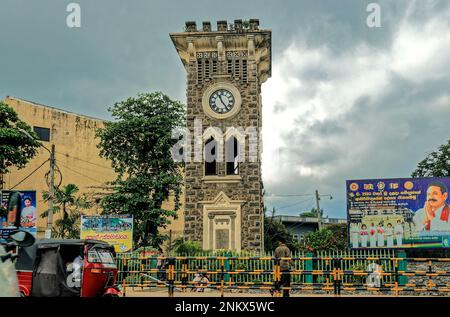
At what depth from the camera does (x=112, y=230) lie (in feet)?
99.2

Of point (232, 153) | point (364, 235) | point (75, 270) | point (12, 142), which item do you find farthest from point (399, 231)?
point (12, 142)

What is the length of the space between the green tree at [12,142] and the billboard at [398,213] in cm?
1978

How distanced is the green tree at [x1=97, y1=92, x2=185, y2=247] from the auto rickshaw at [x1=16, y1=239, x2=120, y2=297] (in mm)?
21459

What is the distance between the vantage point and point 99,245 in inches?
601

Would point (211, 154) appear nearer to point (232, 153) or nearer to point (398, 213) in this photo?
point (232, 153)

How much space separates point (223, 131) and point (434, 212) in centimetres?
1241

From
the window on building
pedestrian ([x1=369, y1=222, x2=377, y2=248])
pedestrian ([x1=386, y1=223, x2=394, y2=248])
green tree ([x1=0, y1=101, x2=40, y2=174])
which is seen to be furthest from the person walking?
the window on building

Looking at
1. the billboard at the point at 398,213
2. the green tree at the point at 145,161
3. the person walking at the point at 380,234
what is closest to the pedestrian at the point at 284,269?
the billboard at the point at 398,213

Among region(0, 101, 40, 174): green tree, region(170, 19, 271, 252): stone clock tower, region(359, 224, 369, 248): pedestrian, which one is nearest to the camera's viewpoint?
region(170, 19, 271, 252): stone clock tower

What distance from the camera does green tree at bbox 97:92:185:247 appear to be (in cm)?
3678

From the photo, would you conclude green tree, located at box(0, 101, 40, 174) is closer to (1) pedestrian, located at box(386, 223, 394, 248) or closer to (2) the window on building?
(2) the window on building

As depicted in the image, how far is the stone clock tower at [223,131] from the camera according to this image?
104 feet
